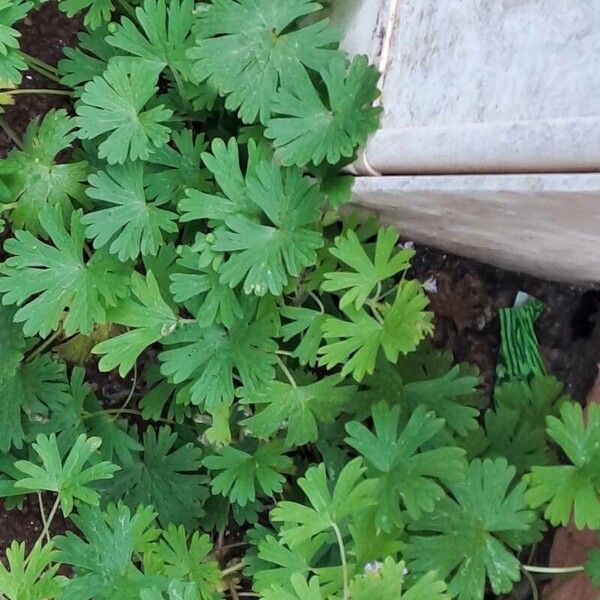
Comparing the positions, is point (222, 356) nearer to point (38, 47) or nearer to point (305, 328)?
point (305, 328)

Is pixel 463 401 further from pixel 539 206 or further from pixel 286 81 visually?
pixel 286 81

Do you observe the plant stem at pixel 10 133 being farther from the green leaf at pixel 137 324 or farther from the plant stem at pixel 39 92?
the green leaf at pixel 137 324

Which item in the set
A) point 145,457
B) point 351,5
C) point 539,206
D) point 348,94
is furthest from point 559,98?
point 145,457

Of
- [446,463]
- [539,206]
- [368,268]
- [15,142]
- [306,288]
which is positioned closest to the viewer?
[539,206]

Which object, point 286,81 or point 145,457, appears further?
point 145,457

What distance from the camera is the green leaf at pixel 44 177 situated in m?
1.34

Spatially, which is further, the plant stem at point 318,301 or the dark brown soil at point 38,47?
the dark brown soil at point 38,47

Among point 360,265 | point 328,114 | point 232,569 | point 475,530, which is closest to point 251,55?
point 328,114

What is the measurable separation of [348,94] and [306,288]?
366 mm

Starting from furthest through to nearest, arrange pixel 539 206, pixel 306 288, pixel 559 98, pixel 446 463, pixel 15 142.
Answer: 1. pixel 15 142
2. pixel 306 288
3. pixel 446 463
4. pixel 539 206
5. pixel 559 98

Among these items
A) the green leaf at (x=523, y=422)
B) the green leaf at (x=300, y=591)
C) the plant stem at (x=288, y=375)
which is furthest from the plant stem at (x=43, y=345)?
the green leaf at (x=523, y=422)

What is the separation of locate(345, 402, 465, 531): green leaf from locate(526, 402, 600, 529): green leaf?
A: 4.6 inches

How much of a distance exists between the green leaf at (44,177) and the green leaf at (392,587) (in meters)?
0.83

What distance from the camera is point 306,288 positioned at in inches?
52.0
